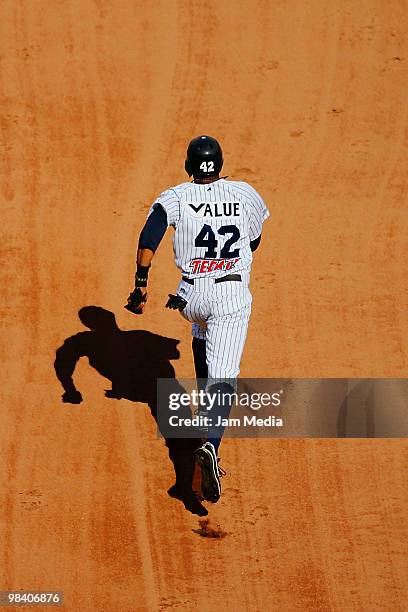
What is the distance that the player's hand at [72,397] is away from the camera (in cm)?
916

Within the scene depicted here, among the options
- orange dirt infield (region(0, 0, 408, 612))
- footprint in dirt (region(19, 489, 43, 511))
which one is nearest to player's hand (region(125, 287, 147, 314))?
orange dirt infield (region(0, 0, 408, 612))

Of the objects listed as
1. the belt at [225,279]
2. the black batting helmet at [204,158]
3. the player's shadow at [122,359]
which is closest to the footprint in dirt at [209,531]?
the player's shadow at [122,359]

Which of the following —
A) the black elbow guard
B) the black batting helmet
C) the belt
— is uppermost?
the black batting helmet

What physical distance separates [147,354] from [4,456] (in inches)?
70.8

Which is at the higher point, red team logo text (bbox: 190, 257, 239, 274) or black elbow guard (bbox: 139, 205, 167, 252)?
black elbow guard (bbox: 139, 205, 167, 252)

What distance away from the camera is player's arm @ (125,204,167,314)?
775 cm

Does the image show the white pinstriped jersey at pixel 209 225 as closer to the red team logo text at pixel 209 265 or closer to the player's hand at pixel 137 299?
the red team logo text at pixel 209 265

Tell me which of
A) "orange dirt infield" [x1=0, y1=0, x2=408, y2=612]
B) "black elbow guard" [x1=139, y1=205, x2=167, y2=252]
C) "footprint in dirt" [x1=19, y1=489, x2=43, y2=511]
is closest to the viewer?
"orange dirt infield" [x1=0, y1=0, x2=408, y2=612]

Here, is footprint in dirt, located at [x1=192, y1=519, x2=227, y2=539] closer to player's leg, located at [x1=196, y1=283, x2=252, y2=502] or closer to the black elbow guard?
player's leg, located at [x1=196, y1=283, x2=252, y2=502]

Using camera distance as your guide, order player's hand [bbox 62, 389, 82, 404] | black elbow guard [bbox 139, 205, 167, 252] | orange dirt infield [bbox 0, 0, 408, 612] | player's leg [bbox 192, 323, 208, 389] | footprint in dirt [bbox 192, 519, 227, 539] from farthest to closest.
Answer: player's hand [bbox 62, 389, 82, 404] < player's leg [bbox 192, 323, 208, 389] < footprint in dirt [bbox 192, 519, 227, 539] < black elbow guard [bbox 139, 205, 167, 252] < orange dirt infield [bbox 0, 0, 408, 612]

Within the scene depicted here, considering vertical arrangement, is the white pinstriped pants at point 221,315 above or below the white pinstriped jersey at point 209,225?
below

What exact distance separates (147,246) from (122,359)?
2202 millimetres

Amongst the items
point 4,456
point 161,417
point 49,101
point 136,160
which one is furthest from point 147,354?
point 49,101

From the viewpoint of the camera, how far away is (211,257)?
7836mm
